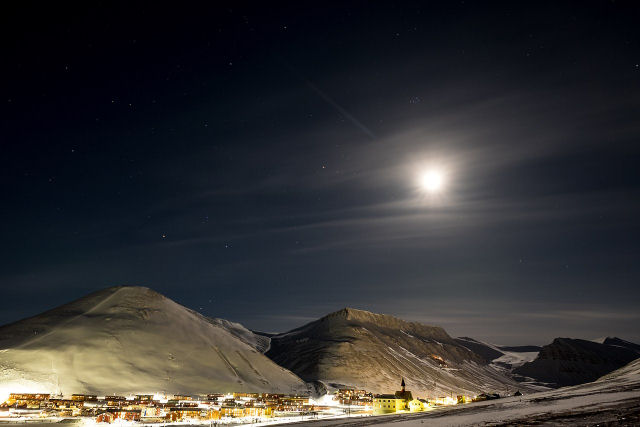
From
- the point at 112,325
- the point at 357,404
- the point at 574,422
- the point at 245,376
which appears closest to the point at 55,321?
the point at 112,325

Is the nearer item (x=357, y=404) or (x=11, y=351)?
(x=11, y=351)

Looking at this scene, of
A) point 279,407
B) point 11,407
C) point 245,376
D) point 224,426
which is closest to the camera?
point 224,426

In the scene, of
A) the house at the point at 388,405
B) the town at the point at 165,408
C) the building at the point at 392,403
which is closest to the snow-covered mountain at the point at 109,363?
the town at the point at 165,408

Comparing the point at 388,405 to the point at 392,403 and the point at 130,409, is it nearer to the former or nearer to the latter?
the point at 392,403

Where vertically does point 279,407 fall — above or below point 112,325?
below

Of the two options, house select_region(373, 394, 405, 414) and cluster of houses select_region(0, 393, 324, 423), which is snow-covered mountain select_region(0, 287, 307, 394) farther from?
house select_region(373, 394, 405, 414)

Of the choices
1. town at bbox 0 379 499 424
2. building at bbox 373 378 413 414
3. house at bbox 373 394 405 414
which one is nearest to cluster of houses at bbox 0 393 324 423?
town at bbox 0 379 499 424

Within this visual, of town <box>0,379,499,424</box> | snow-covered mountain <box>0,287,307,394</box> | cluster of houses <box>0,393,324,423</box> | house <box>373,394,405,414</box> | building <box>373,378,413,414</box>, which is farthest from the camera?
snow-covered mountain <box>0,287,307,394</box>

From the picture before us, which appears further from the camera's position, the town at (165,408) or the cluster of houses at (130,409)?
the cluster of houses at (130,409)

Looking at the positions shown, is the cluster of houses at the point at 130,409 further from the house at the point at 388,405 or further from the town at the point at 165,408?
the house at the point at 388,405

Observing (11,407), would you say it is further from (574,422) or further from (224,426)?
(574,422)

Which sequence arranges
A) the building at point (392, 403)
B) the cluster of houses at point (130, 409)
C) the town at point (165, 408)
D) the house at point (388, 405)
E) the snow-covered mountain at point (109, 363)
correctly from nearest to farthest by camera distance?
the town at point (165, 408), the cluster of houses at point (130, 409), the house at point (388, 405), the building at point (392, 403), the snow-covered mountain at point (109, 363)
